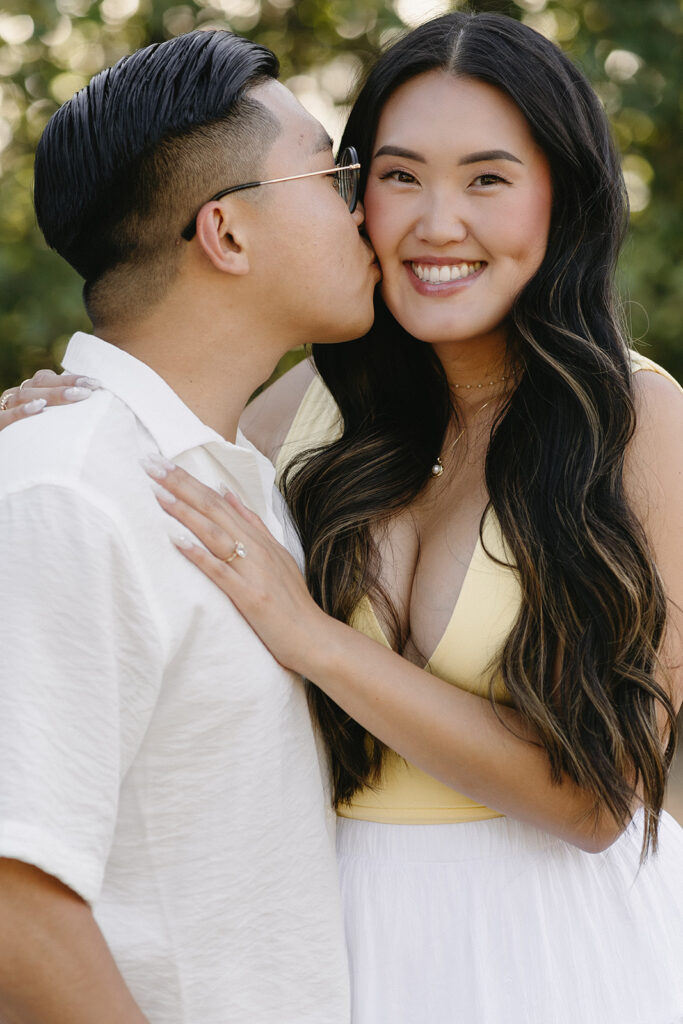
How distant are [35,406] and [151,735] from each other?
23.2 inches

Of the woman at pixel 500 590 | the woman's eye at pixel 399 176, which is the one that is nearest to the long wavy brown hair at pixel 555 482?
the woman at pixel 500 590

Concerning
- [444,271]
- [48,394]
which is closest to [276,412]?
[444,271]

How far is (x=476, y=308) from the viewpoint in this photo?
101 inches

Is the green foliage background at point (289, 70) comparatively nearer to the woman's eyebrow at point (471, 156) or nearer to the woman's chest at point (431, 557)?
the woman's eyebrow at point (471, 156)

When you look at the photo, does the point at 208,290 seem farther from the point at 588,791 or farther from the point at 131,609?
the point at 588,791

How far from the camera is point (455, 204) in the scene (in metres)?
2.47

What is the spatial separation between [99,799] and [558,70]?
1.85 metres

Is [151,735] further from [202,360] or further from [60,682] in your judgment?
[202,360]

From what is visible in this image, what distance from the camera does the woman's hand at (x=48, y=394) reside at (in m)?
1.92

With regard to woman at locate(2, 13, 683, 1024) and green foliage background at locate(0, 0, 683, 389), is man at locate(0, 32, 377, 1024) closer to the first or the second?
woman at locate(2, 13, 683, 1024)

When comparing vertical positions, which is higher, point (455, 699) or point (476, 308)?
point (476, 308)

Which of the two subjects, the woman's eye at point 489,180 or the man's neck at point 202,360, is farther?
the woman's eye at point 489,180

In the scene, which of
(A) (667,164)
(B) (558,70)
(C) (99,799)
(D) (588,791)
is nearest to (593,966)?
(D) (588,791)

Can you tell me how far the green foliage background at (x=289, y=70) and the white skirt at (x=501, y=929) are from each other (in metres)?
2.77
